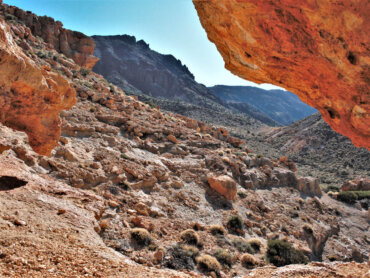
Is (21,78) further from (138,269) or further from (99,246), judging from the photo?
(138,269)

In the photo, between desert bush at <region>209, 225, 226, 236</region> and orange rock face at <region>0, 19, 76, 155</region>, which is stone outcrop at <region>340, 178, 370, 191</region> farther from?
orange rock face at <region>0, 19, 76, 155</region>

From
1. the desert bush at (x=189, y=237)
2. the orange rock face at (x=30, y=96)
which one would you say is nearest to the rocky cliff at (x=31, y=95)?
the orange rock face at (x=30, y=96)

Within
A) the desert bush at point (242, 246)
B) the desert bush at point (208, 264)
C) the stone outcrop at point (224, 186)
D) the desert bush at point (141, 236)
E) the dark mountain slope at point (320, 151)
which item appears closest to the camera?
the desert bush at point (141, 236)

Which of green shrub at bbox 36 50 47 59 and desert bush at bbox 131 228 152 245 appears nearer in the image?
desert bush at bbox 131 228 152 245

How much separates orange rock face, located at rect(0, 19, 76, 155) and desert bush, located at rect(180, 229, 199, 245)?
7140 millimetres

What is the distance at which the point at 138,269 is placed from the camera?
233 inches

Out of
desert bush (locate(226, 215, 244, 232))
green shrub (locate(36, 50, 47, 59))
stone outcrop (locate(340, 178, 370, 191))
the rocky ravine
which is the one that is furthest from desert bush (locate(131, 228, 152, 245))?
stone outcrop (locate(340, 178, 370, 191))

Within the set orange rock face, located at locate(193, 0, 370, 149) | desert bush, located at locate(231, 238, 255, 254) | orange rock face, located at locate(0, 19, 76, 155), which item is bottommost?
desert bush, located at locate(231, 238, 255, 254)

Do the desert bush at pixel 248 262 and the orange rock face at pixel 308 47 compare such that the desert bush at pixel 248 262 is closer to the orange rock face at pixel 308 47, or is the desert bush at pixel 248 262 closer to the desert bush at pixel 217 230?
the desert bush at pixel 217 230

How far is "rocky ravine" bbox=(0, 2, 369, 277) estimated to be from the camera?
5.70 m

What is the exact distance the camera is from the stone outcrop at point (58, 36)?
105 feet

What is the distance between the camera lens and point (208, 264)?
9562mm

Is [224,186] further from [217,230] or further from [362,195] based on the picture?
[362,195]

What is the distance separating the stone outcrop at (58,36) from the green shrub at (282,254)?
3377cm
